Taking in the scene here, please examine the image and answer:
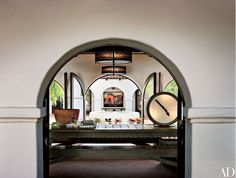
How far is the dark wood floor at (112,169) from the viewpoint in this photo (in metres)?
4.84

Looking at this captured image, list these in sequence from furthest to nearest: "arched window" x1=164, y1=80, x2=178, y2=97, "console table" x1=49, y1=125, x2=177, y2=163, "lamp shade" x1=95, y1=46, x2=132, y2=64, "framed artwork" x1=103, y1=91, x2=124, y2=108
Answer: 1. "framed artwork" x1=103, y1=91, x2=124, y2=108
2. "arched window" x1=164, y1=80, x2=178, y2=97
3. "lamp shade" x1=95, y1=46, x2=132, y2=64
4. "console table" x1=49, y1=125, x2=177, y2=163

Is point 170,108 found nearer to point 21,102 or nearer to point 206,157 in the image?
point 206,157

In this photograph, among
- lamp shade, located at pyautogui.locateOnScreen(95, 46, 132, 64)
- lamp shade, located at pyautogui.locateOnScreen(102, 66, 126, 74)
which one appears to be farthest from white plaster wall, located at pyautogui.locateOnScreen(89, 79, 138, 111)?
lamp shade, located at pyautogui.locateOnScreen(95, 46, 132, 64)

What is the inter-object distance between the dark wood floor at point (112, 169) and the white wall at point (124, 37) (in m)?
2.64

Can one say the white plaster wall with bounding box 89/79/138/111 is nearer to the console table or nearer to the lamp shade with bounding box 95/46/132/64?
the lamp shade with bounding box 95/46/132/64

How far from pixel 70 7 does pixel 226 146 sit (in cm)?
168

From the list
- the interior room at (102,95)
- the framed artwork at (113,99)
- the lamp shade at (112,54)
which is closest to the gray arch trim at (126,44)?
the interior room at (102,95)

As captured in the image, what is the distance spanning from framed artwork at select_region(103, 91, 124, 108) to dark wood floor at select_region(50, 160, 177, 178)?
43.6 ft

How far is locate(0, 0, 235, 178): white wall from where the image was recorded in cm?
230

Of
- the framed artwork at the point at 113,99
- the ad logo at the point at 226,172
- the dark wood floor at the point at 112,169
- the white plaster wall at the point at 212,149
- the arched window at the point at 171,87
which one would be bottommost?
the dark wood floor at the point at 112,169

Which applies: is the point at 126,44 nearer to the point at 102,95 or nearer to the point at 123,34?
the point at 123,34

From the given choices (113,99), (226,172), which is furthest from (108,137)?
(113,99)

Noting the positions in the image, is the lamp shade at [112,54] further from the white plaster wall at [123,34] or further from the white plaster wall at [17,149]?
the white plaster wall at [17,149]

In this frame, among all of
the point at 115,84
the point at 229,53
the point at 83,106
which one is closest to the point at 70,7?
the point at 229,53
